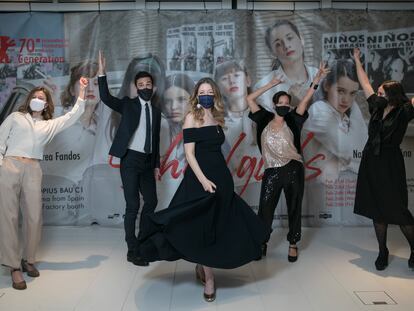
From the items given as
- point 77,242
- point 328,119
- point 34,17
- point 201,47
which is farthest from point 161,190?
point 34,17

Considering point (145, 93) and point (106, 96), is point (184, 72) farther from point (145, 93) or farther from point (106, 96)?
point (106, 96)

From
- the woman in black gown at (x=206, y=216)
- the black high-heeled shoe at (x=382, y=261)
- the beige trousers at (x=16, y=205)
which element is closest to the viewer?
the woman in black gown at (x=206, y=216)

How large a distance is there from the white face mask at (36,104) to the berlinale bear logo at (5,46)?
1942 mm

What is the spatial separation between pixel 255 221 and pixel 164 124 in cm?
223

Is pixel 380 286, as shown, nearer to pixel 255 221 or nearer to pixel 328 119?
pixel 255 221

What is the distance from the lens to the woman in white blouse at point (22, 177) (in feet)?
11.2

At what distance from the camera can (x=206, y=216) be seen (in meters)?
3.11

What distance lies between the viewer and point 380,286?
3408 mm

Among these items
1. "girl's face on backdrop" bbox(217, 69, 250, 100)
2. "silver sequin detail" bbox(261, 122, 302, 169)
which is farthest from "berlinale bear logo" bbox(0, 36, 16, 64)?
"silver sequin detail" bbox(261, 122, 302, 169)

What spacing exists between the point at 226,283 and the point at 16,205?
5.70 ft

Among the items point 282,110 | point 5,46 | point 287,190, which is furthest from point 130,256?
point 5,46

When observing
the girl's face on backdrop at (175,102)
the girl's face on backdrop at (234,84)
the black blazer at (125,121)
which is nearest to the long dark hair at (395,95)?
the girl's face on backdrop at (234,84)

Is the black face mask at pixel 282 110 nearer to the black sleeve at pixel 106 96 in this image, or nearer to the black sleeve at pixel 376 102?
the black sleeve at pixel 376 102

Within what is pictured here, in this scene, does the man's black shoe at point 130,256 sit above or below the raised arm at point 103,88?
below
